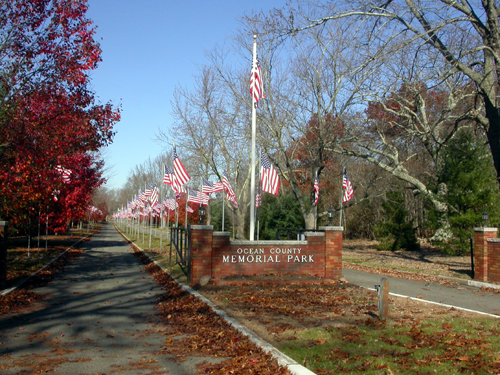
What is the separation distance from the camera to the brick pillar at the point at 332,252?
550 inches

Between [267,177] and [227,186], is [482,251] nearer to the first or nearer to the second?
[267,177]

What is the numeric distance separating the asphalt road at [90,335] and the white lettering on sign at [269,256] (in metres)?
2.46

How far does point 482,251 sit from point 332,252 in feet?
16.9

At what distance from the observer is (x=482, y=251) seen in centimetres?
1530

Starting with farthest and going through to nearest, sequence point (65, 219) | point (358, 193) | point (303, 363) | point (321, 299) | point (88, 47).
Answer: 1. point (358, 193)
2. point (65, 219)
3. point (88, 47)
4. point (321, 299)
5. point (303, 363)

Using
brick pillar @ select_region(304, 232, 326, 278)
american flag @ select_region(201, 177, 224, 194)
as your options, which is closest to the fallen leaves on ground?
brick pillar @ select_region(304, 232, 326, 278)

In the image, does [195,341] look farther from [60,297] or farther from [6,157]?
[6,157]

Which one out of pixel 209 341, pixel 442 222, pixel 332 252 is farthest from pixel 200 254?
pixel 442 222

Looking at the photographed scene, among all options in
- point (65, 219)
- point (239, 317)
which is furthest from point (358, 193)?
point (239, 317)

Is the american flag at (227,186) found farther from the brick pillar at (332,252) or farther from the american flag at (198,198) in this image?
the brick pillar at (332,252)

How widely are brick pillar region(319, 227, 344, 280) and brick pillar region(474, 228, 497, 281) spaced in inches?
193

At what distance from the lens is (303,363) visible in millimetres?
6070

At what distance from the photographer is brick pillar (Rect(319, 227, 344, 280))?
13961 mm

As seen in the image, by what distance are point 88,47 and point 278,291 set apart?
28.0ft
